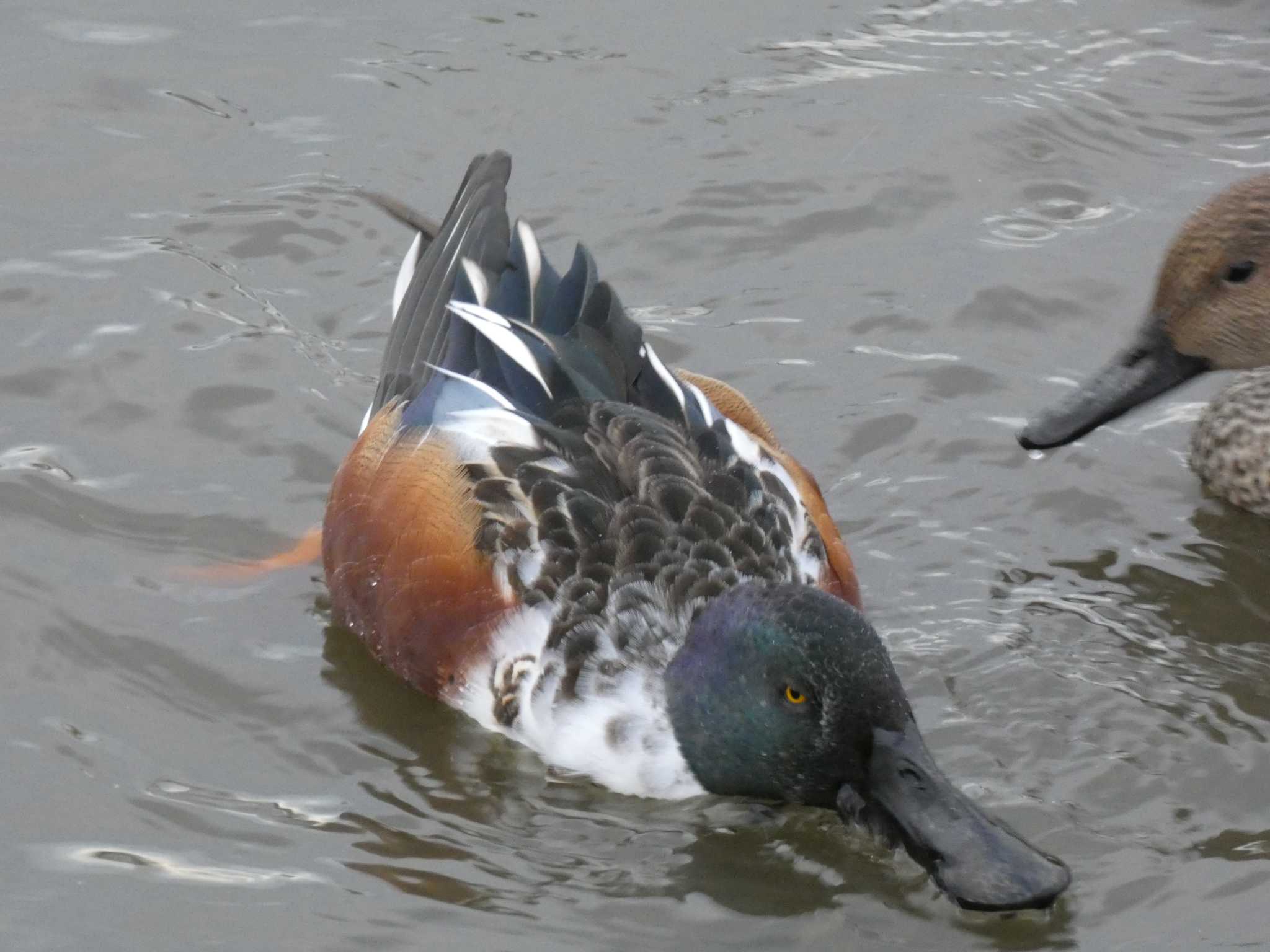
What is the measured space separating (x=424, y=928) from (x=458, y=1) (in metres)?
5.44

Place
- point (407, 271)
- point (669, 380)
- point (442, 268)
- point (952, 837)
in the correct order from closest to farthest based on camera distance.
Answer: point (952, 837) < point (669, 380) < point (442, 268) < point (407, 271)

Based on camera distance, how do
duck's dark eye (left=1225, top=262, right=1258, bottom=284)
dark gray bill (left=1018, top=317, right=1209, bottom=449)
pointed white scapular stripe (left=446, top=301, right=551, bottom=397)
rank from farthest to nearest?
1. duck's dark eye (left=1225, top=262, right=1258, bottom=284)
2. dark gray bill (left=1018, top=317, right=1209, bottom=449)
3. pointed white scapular stripe (left=446, top=301, right=551, bottom=397)

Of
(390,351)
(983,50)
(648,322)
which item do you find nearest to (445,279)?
(390,351)

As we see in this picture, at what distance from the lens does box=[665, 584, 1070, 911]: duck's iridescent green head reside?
4336mm

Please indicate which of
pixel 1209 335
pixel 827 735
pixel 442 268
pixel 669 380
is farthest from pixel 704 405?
pixel 1209 335

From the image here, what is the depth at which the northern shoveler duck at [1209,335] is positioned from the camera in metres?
6.28

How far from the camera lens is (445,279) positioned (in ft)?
20.2

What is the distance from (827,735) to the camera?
15.1 ft

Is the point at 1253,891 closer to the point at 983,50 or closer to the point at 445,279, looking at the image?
the point at 445,279

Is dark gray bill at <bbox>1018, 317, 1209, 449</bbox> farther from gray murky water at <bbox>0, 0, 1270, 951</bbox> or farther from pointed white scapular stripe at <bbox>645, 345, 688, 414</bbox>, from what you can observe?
pointed white scapular stripe at <bbox>645, 345, 688, 414</bbox>

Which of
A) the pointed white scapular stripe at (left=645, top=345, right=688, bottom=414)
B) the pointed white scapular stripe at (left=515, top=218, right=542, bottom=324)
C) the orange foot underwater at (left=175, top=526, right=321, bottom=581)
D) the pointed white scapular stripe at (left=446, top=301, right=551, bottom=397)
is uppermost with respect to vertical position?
the pointed white scapular stripe at (left=515, top=218, right=542, bottom=324)

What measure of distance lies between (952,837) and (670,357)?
9.82ft

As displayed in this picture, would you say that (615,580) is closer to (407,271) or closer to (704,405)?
(704,405)

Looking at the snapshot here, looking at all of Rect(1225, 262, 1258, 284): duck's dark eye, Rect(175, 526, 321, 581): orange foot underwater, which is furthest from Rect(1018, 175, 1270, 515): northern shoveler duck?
Rect(175, 526, 321, 581): orange foot underwater
